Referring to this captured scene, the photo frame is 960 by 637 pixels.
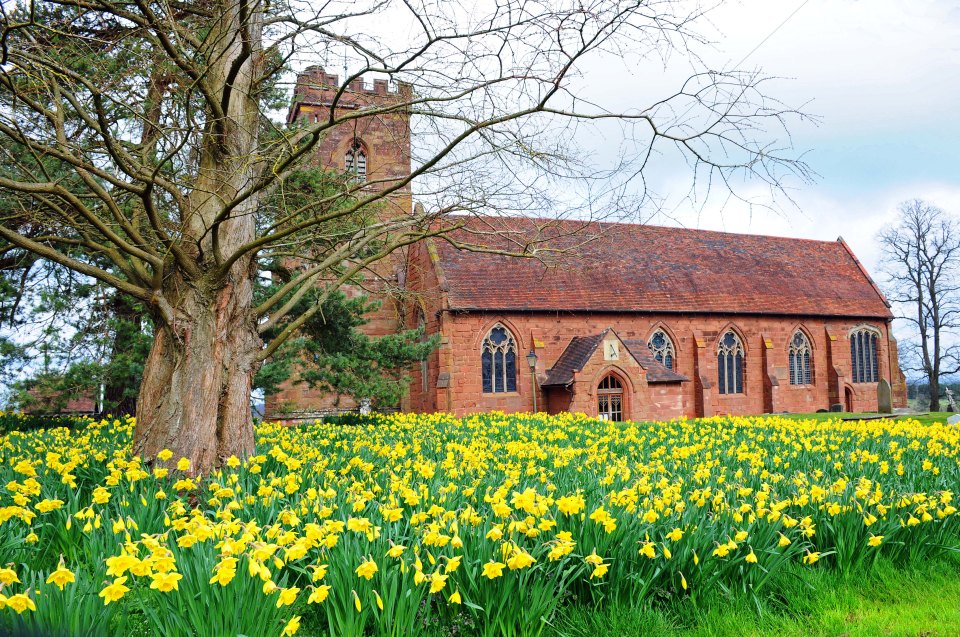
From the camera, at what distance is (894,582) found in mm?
5262

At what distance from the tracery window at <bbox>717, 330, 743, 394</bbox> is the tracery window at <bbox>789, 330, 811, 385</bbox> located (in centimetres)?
292

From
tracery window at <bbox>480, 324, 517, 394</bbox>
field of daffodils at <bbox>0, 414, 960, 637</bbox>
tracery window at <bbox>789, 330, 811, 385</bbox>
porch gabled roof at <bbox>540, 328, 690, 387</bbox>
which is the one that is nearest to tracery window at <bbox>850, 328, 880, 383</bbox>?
tracery window at <bbox>789, 330, 811, 385</bbox>

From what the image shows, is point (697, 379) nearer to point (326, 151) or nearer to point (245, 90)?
point (326, 151)

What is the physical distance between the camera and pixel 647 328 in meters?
30.1

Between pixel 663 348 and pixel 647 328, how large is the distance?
4.26 ft

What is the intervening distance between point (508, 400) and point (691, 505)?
73.8 feet

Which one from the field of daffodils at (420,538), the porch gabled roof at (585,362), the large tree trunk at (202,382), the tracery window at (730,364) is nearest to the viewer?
the field of daffodils at (420,538)

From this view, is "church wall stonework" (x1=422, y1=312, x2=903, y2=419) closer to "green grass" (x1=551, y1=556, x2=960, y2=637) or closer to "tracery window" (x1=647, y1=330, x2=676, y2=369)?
"tracery window" (x1=647, y1=330, x2=676, y2=369)

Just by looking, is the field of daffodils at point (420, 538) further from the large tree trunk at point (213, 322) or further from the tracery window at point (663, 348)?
the tracery window at point (663, 348)

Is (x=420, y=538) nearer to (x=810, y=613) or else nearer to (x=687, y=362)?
(x=810, y=613)

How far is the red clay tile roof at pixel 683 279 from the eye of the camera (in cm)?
2844

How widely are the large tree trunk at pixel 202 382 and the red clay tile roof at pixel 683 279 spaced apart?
17539 millimetres

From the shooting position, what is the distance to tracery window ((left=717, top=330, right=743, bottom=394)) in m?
32.1

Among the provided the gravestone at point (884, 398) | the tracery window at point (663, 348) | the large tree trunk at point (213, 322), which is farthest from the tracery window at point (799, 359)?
the large tree trunk at point (213, 322)
